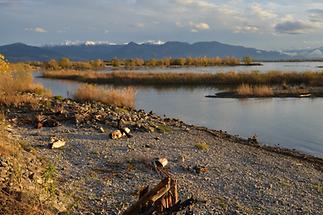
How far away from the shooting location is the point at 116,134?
44.7ft

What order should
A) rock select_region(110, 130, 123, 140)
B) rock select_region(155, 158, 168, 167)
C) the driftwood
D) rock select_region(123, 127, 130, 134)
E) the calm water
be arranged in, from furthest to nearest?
the calm water
rock select_region(123, 127, 130, 134)
rock select_region(110, 130, 123, 140)
rock select_region(155, 158, 168, 167)
the driftwood

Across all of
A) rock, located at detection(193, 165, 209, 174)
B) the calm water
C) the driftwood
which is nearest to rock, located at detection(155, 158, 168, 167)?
rock, located at detection(193, 165, 209, 174)

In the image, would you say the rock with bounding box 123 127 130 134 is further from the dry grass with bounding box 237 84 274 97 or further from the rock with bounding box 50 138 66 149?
the dry grass with bounding box 237 84 274 97

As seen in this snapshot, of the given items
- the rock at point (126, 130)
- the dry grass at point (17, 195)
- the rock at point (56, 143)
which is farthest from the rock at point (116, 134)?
the dry grass at point (17, 195)

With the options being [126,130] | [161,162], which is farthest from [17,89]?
[161,162]

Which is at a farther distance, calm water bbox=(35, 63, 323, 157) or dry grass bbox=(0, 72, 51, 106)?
dry grass bbox=(0, 72, 51, 106)

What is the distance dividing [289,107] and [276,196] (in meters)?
19.3

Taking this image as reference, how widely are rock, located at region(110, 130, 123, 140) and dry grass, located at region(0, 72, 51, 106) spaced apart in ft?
17.5

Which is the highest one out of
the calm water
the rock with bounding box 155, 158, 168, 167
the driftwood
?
the driftwood

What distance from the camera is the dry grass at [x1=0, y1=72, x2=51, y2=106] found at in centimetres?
1767

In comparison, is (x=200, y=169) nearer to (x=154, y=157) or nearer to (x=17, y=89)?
(x=154, y=157)

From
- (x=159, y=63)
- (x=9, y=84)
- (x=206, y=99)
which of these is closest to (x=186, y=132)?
(x=9, y=84)

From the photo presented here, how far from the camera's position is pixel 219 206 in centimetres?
829

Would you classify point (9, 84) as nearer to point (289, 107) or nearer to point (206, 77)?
point (289, 107)
